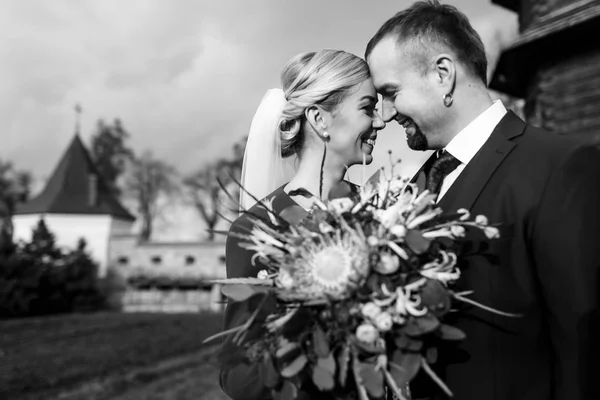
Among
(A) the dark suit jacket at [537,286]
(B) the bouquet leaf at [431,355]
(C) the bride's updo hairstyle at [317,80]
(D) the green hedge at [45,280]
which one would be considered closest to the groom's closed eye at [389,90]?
(C) the bride's updo hairstyle at [317,80]

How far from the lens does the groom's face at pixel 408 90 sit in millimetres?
2270

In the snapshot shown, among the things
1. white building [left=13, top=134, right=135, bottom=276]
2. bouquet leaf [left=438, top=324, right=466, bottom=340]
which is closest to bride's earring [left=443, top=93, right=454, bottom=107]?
bouquet leaf [left=438, top=324, right=466, bottom=340]

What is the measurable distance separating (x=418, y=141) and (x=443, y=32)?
442 millimetres

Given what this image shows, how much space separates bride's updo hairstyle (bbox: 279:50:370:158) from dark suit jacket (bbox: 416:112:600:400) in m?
0.71

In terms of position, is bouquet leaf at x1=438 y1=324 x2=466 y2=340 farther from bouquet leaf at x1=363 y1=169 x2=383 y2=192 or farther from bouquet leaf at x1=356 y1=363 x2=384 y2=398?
bouquet leaf at x1=363 y1=169 x2=383 y2=192

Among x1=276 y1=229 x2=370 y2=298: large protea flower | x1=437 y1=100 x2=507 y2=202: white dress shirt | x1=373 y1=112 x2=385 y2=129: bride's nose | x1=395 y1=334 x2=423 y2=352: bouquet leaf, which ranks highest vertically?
x1=373 y1=112 x2=385 y2=129: bride's nose

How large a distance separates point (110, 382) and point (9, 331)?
9608mm

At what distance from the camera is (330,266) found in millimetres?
1597

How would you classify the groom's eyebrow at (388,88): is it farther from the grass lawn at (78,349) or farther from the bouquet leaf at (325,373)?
the grass lawn at (78,349)

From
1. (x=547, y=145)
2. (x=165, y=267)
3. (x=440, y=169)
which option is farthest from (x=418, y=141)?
(x=165, y=267)

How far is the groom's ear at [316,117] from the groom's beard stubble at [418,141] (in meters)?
0.38

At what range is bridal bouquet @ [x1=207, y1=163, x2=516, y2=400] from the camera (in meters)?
1.56

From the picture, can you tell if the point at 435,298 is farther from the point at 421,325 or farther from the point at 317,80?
the point at 317,80

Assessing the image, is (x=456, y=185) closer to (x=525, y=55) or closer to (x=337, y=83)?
(x=337, y=83)
